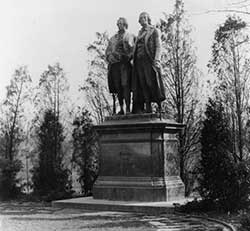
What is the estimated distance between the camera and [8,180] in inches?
768

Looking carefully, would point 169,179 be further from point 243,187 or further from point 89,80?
point 89,80

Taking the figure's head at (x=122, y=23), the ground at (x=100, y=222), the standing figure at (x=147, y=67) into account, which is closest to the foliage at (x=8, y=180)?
the ground at (x=100, y=222)

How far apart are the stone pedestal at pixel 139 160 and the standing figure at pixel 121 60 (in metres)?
1.03

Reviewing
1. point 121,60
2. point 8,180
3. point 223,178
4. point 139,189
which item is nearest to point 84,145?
point 8,180

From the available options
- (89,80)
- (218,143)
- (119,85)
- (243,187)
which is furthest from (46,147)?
(243,187)

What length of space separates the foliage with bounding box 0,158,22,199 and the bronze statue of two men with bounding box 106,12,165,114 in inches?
289

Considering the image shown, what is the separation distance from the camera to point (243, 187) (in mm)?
10648

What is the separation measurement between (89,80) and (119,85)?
8.88 metres

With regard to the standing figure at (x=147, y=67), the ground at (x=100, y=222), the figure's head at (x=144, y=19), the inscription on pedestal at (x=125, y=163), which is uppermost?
the figure's head at (x=144, y=19)

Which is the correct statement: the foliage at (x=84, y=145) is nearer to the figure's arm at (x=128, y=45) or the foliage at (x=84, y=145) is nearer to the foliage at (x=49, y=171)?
the foliage at (x=49, y=171)

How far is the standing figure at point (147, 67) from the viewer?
44.4 feet

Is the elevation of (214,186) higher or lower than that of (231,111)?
lower

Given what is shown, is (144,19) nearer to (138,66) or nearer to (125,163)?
(138,66)

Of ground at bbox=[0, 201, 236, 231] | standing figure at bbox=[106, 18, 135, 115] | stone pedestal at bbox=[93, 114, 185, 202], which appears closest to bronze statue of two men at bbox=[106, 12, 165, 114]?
standing figure at bbox=[106, 18, 135, 115]
